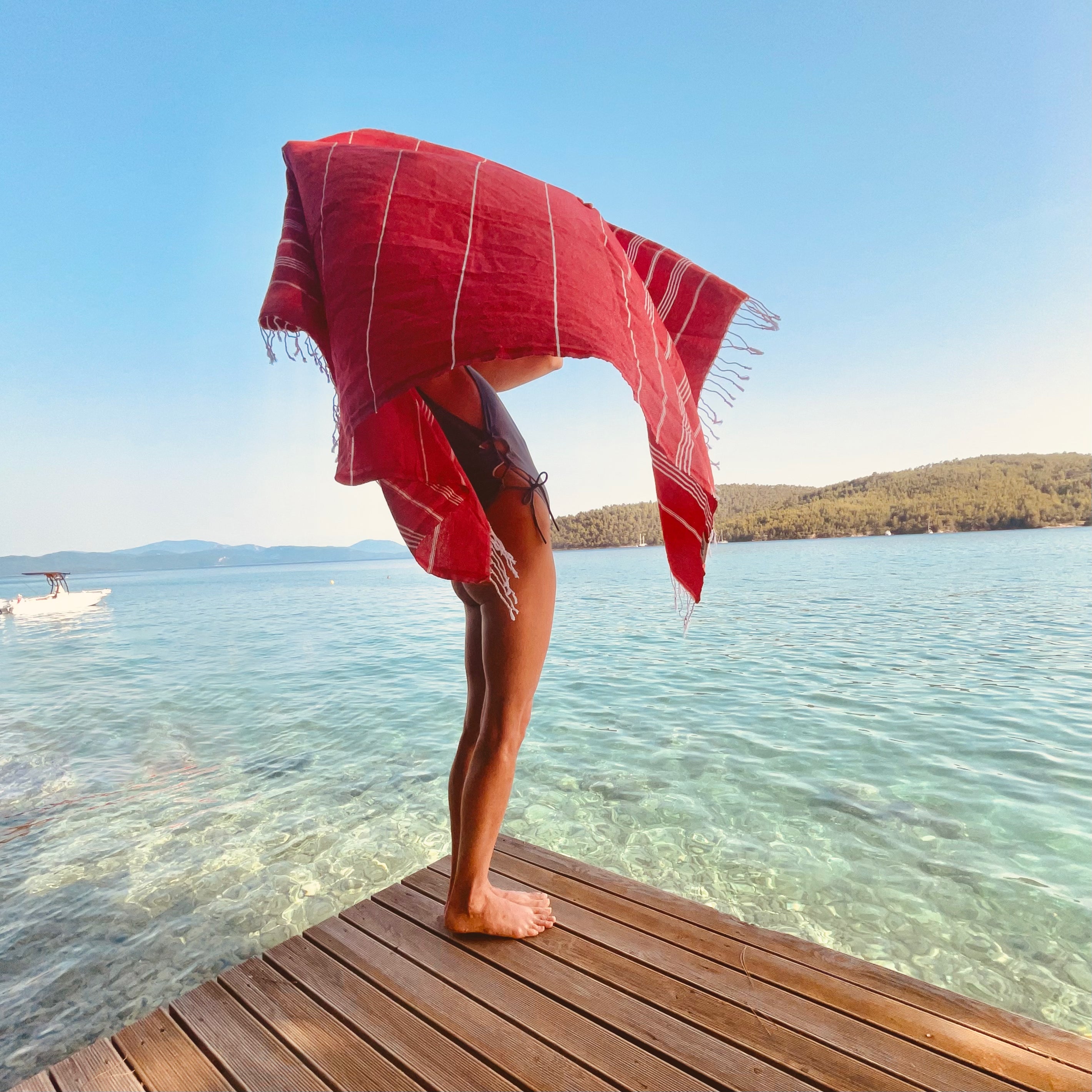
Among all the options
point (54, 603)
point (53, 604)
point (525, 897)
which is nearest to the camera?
point (525, 897)

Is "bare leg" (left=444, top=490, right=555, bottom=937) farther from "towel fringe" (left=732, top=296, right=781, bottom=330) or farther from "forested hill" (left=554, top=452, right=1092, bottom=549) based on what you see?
"forested hill" (left=554, top=452, right=1092, bottom=549)

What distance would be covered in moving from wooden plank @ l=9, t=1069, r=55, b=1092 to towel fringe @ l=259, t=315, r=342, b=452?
120 centimetres

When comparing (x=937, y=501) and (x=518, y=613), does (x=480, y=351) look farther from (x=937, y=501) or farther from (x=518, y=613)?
(x=937, y=501)

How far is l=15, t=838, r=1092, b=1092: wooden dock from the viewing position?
102 centimetres

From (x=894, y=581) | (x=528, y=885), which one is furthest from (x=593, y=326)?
(x=894, y=581)

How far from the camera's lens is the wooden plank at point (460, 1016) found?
3.39 ft

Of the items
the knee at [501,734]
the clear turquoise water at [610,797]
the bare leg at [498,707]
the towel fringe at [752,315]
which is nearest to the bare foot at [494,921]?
the bare leg at [498,707]

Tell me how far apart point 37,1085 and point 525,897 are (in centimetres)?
96

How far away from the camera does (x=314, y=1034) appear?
116cm

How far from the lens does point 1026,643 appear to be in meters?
7.67

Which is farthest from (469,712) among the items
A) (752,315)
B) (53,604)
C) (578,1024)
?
(53,604)

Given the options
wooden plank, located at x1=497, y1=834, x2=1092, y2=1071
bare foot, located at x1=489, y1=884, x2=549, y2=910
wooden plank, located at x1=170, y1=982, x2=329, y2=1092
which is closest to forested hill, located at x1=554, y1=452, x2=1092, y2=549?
wooden plank, located at x1=497, y1=834, x2=1092, y2=1071

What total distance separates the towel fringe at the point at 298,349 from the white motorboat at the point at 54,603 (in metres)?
23.6

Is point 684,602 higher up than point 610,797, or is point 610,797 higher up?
point 684,602
